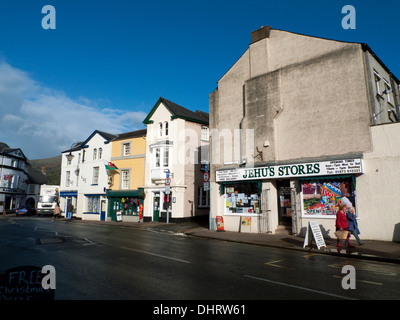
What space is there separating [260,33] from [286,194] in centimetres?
1102

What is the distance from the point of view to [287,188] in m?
17.1

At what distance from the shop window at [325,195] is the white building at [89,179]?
2298 centimetres

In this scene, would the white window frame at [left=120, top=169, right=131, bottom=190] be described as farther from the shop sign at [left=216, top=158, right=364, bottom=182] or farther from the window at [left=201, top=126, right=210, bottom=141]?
the shop sign at [left=216, top=158, right=364, bottom=182]

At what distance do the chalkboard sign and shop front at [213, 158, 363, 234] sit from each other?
12.6 meters

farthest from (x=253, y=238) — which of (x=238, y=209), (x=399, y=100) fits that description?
(x=399, y=100)

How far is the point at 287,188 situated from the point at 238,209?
11.5 ft

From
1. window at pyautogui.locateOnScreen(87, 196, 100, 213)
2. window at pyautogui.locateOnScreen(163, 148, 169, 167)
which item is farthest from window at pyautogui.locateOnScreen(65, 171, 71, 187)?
window at pyautogui.locateOnScreen(163, 148, 169, 167)

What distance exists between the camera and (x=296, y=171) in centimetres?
1547

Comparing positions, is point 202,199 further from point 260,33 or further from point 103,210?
point 260,33

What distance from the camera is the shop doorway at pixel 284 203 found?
55.3ft

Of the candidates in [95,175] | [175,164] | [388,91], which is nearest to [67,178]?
[95,175]

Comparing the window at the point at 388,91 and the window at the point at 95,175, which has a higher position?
the window at the point at 388,91

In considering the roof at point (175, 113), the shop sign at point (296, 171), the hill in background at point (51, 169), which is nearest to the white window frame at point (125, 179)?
the roof at point (175, 113)

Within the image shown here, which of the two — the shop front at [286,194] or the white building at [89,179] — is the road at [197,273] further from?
the white building at [89,179]
